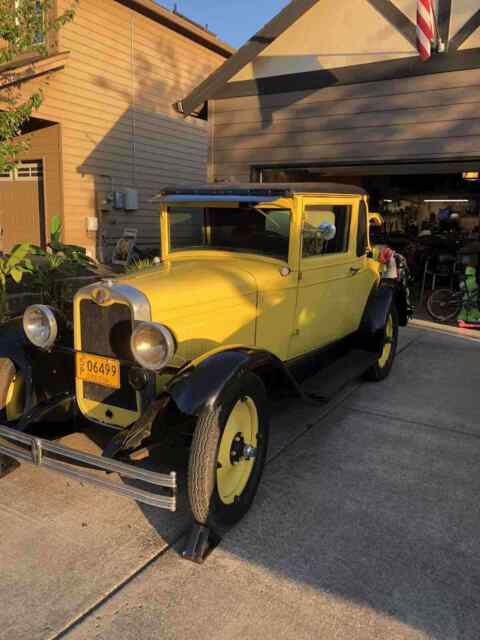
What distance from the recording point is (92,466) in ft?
8.37

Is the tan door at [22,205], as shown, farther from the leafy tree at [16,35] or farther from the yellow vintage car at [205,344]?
the yellow vintage car at [205,344]

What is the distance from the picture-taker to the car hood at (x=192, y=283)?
9.62 feet

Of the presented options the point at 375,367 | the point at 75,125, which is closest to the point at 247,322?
the point at 375,367

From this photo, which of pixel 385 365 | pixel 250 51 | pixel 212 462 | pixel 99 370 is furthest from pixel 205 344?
pixel 250 51

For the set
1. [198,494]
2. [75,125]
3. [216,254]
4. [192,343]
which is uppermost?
[75,125]

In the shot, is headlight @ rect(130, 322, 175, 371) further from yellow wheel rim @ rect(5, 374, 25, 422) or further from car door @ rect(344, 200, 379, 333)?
car door @ rect(344, 200, 379, 333)

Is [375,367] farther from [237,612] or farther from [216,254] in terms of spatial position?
[237,612]

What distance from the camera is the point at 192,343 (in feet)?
9.98

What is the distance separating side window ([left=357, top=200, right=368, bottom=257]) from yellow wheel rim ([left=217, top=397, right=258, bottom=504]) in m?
2.33

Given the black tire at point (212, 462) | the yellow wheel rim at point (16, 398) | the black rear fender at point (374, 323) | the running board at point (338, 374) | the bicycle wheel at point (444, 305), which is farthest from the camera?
the bicycle wheel at point (444, 305)

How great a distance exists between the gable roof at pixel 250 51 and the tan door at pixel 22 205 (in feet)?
12.9

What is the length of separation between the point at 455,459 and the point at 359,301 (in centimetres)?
175

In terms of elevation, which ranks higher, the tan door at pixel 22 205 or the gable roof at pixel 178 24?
the gable roof at pixel 178 24

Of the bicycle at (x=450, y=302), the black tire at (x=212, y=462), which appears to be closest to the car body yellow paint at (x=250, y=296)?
the black tire at (x=212, y=462)
